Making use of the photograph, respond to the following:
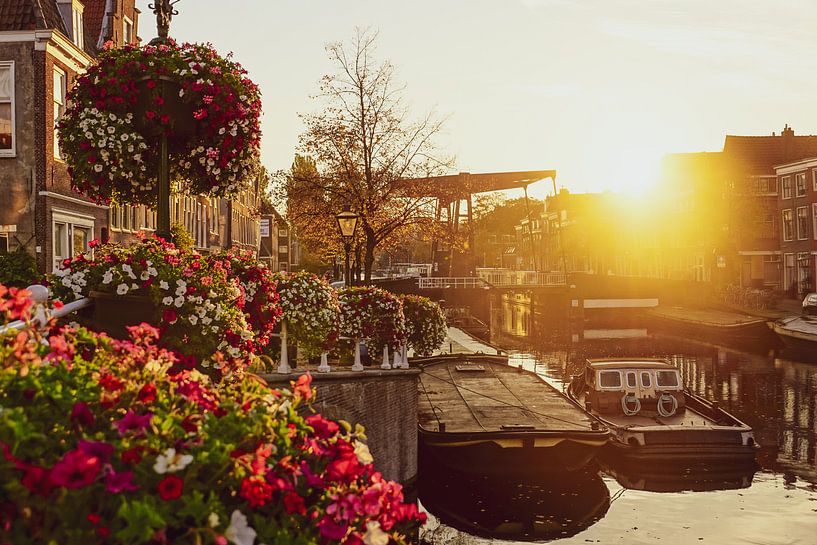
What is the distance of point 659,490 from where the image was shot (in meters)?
21.7

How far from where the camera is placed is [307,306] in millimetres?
15305

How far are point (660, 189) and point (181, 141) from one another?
90.0m

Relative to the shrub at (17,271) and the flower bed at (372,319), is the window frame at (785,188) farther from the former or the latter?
the shrub at (17,271)

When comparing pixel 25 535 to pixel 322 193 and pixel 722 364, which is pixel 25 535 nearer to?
pixel 322 193

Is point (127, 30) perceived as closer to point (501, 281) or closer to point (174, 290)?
point (174, 290)

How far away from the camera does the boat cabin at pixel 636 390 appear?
25.9 m

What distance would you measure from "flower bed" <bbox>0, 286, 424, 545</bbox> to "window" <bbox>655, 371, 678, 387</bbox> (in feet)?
77.2

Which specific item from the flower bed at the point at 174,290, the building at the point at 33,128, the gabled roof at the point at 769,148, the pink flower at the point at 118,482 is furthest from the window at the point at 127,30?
the gabled roof at the point at 769,148

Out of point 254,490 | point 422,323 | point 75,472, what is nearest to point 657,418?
point 422,323

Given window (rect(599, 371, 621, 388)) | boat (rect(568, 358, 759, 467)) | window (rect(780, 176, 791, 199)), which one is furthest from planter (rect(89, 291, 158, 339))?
window (rect(780, 176, 791, 199))

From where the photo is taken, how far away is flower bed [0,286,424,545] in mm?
2758

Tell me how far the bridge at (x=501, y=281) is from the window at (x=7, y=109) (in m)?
41.8

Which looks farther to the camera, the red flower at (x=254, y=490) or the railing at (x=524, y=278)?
the railing at (x=524, y=278)

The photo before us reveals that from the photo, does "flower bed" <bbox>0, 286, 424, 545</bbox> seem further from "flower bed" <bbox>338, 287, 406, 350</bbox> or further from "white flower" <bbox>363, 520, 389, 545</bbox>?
"flower bed" <bbox>338, 287, 406, 350</bbox>
